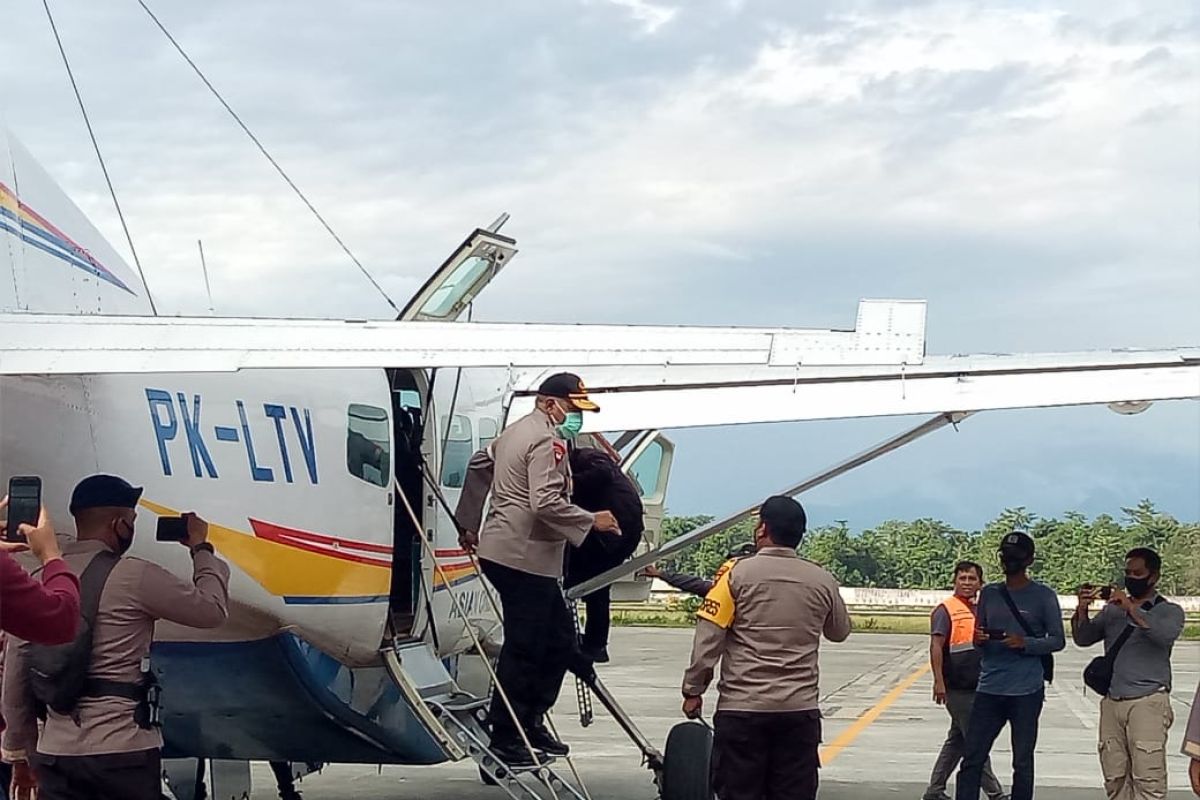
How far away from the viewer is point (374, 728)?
814 centimetres

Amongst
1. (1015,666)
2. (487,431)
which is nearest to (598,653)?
(487,431)

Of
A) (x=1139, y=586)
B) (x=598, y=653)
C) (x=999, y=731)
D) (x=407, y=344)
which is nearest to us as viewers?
(x=407, y=344)

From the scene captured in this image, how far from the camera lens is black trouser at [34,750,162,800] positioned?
5488 millimetres

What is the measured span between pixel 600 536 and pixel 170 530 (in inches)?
128

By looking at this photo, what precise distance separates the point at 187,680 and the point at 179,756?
1.17m

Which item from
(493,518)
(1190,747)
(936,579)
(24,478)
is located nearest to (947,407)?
(1190,747)

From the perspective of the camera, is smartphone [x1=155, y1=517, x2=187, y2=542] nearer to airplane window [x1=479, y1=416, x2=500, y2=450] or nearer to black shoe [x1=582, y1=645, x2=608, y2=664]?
black shoe [x1=582, y1=645, x2=608, y2=664]

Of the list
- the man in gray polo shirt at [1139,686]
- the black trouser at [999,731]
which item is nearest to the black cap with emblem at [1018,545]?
the man in gray polo shirt at [1139,686]

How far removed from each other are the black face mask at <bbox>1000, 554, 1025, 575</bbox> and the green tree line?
3271 cm

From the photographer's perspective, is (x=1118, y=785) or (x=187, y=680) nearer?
(x=187, y=680)

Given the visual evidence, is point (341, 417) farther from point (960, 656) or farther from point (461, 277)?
point (960, 656)

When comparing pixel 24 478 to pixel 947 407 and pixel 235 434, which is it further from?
pixel 947 407

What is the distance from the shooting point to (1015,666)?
871cm

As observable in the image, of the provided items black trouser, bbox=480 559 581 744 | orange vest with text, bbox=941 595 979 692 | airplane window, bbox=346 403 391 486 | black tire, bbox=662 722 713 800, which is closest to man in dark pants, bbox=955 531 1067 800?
orange vest with text, bbox=941 595 979 692
